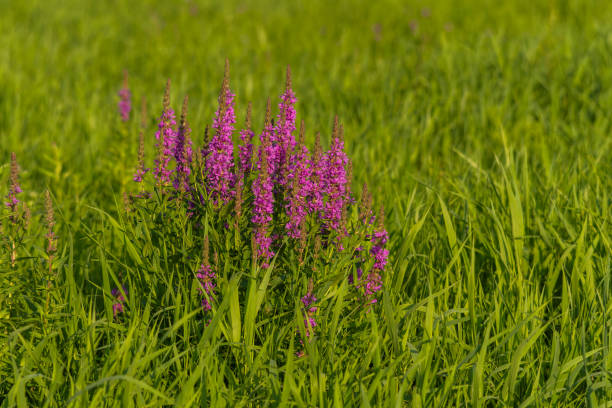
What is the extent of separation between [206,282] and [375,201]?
5.27 ft

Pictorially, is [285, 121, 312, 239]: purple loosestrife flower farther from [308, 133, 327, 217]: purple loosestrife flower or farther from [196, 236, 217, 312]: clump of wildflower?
[196, 236, 217, 312]: clump of wildflower

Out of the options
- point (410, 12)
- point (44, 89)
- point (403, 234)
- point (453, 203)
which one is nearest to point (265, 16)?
point (410, 12)

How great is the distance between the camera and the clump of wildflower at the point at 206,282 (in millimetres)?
2271

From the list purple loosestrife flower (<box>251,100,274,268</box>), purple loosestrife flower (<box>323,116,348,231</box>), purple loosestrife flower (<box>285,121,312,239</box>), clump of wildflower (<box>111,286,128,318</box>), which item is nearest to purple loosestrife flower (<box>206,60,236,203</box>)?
purple loosestrife flower (<box>251,100,274,268</box>)

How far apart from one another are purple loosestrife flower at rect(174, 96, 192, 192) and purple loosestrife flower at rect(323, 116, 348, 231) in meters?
0.57

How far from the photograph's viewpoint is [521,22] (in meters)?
8.30

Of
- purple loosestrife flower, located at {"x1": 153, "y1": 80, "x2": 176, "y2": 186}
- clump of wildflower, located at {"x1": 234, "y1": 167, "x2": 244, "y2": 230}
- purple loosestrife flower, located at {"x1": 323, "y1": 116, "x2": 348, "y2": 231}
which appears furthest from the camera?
purple loosestrife flower, located at {"x1": 153, "y1": 80, "x2": 176, "y2": 186}

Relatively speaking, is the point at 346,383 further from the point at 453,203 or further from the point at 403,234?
the point at 453,203

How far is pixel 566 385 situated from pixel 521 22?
703cm

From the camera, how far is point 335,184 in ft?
8.14

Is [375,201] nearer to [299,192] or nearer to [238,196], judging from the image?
[299,192]

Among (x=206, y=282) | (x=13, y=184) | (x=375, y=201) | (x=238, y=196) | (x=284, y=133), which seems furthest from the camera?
(x=375, y=201)

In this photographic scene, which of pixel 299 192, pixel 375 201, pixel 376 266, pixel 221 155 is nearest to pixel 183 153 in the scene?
pixel 221 155

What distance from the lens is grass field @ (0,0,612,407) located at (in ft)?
7.34
